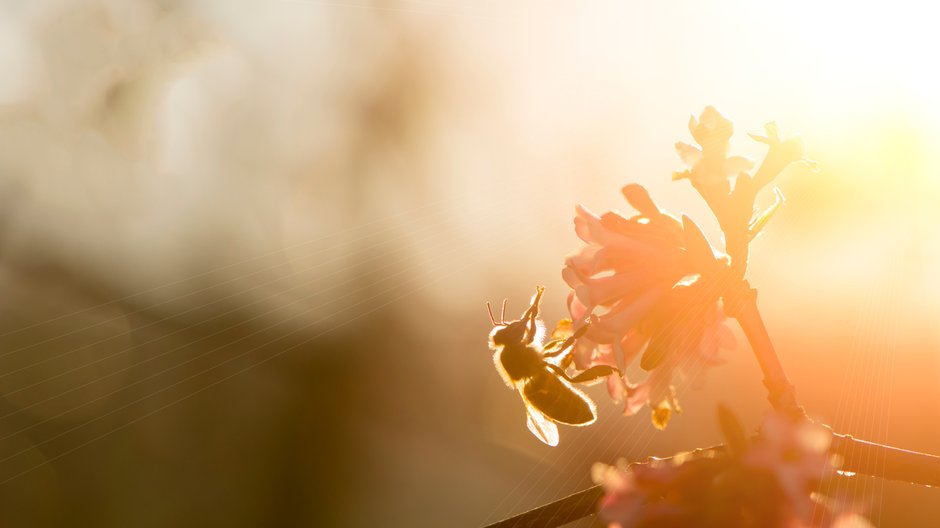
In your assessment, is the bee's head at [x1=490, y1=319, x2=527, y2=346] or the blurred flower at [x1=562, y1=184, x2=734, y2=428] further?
the bee's head at [x1=490, y1=319, x2=527, y2=346]

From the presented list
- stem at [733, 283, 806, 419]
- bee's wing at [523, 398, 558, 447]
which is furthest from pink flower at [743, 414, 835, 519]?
bee's wing at [523, 398, 558, 447]

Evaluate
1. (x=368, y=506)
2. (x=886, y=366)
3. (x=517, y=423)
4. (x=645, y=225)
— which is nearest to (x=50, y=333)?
(x=368, y=506)

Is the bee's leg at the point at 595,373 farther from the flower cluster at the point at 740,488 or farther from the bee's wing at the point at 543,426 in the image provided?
the flower cluster at the point at 740,488

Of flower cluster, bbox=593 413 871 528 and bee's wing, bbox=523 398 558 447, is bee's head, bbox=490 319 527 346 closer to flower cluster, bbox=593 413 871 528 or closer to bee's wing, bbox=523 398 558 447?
bee's wing, bbox=523 398 558 447

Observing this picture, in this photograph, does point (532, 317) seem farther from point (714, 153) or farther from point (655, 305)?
point (714, 153)

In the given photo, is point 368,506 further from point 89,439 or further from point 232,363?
point 89,439
